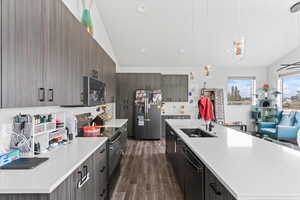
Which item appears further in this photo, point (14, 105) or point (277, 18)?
point (277, 18)

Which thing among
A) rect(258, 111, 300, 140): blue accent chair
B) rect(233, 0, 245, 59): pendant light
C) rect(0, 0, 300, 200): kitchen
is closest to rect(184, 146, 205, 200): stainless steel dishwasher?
rect(0, 0, 300, 200): kitchen

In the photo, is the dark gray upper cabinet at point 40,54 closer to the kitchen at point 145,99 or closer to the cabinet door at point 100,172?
the kitchen at point 145,99

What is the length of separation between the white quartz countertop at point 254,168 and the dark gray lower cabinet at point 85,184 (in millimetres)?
1004

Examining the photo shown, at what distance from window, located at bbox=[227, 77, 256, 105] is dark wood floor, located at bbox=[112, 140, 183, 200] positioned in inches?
171

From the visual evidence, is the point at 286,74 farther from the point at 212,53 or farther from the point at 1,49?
the point at 1,49

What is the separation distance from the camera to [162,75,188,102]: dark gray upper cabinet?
7031 mm

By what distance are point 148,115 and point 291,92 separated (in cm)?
517

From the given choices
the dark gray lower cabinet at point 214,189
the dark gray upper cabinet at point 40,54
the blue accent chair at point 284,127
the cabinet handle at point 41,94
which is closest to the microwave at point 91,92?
the dark gray upper cabinet at point 40,54

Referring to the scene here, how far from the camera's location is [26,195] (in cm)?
103

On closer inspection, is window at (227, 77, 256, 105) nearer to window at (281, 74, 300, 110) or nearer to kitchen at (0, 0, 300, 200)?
kitchen at (0, 0, 300, 200)

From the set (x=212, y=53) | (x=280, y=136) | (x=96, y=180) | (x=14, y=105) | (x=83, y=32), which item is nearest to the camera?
(x=14, y=105)

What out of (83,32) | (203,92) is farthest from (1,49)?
(203,92)

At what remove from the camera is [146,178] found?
3250 millimetres

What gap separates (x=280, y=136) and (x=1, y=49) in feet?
21.7
